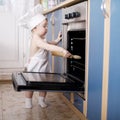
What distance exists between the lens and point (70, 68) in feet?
6.35

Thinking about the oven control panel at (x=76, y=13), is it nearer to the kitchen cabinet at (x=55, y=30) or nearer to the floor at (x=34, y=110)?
the kitchen cabinet at (x=55, y=30)

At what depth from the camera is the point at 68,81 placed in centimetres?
160

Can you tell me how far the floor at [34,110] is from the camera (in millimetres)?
1783

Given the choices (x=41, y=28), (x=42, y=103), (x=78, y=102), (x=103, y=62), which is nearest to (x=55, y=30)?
(x=41, y=28)

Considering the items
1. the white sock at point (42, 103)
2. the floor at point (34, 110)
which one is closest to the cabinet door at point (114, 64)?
the floor at point (34, 110)

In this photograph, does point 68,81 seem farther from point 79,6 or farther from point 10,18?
point 10,18

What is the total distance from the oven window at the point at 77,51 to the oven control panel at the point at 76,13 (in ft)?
0.30

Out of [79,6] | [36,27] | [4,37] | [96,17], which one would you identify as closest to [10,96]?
[36,27]

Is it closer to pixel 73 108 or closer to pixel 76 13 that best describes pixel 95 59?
pixel 76 13

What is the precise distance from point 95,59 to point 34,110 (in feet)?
2.53

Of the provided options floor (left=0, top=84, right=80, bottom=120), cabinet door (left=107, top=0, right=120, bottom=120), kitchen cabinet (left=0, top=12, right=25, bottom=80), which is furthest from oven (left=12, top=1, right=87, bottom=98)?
kitchen cabinet (left=0, top=12, right=25, bottom=80)

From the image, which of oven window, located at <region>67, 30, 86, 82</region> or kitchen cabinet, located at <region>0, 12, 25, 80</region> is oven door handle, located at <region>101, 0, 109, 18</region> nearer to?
oven window, located at <region>67, 30, 86, 82</region>

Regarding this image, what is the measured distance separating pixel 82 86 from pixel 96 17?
43 centimetres

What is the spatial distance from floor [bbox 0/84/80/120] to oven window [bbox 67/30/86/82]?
0.28 metres
